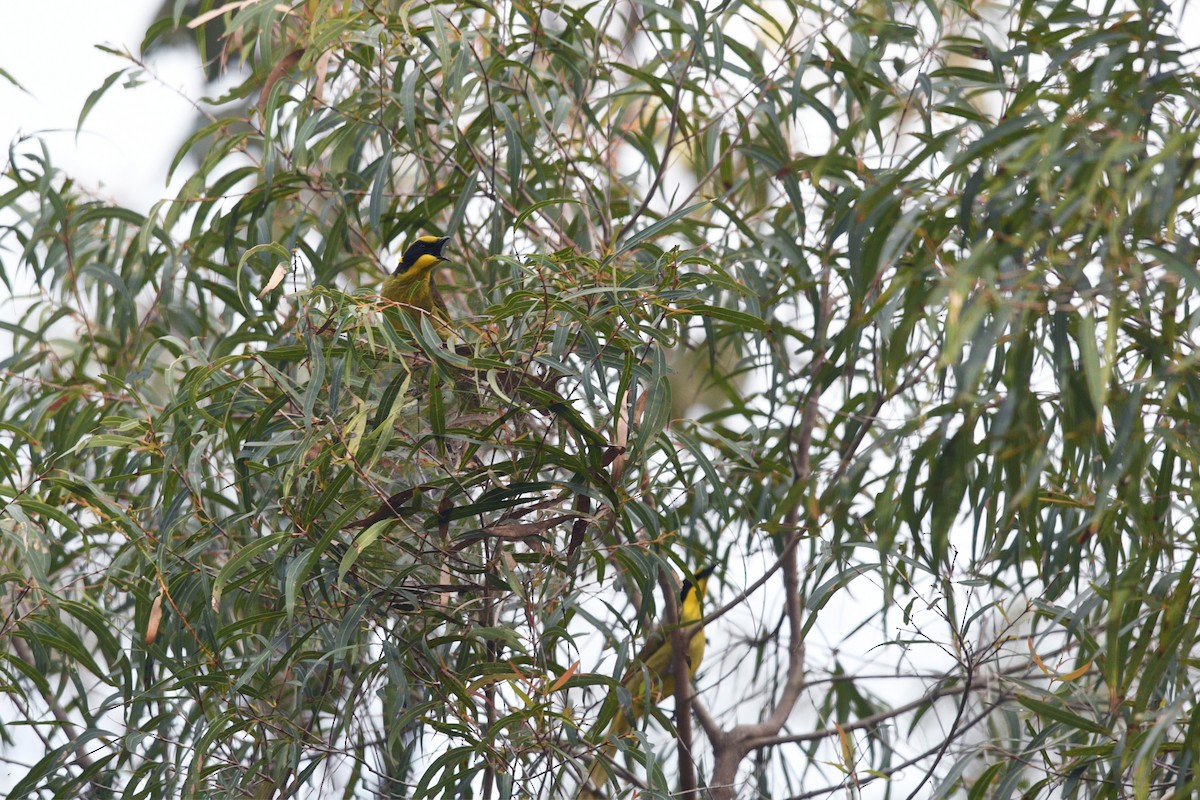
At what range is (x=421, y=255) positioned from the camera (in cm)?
289

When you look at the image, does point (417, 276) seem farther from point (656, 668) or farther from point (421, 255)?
point (656, 668)

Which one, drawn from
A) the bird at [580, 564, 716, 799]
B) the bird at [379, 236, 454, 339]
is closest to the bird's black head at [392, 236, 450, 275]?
the bird at [379, 236, 454, 339]

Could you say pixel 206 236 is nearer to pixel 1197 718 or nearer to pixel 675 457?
pixel 675 457

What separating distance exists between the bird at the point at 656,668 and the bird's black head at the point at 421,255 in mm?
971

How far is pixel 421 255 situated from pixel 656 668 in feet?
5.14

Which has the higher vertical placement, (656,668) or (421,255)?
(421,255)

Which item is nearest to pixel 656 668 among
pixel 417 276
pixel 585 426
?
pixel 417 276

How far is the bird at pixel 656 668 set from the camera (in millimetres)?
2260

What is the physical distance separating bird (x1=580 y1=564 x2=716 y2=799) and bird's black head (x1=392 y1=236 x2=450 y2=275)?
0.97 metres

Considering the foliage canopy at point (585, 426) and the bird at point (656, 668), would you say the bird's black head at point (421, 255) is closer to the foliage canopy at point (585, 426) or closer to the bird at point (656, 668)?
the foliage canopy at point (585, 426)

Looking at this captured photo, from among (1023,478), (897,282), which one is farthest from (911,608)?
(897,282)

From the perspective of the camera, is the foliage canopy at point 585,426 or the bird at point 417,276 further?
the bird at point 417,276

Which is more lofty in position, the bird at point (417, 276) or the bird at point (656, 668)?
the bird at point (417, 276)

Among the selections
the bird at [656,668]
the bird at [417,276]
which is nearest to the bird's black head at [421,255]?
the bird at [417,276]
